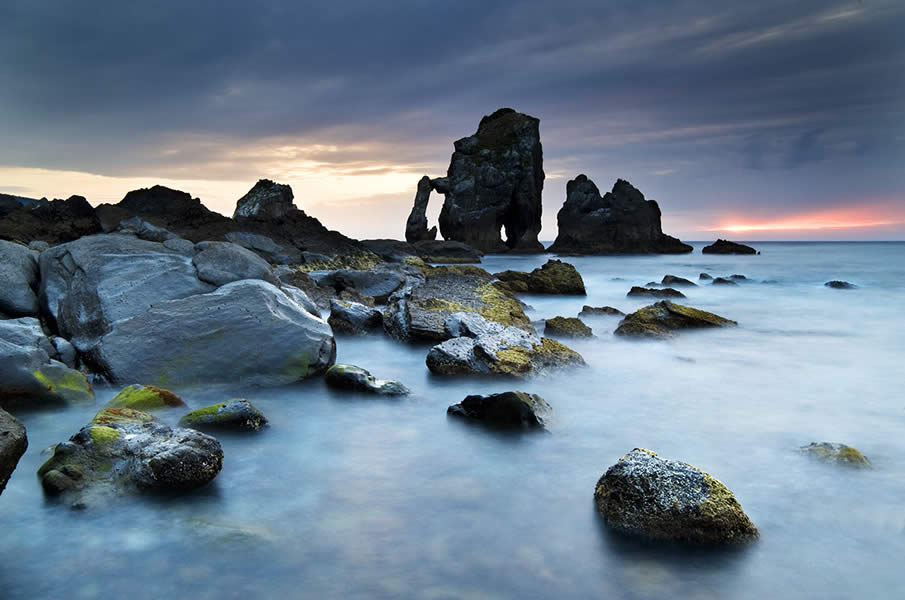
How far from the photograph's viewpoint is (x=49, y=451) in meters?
4.77

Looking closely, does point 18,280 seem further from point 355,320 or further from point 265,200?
point 265,200

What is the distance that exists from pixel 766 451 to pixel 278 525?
13.4 feet

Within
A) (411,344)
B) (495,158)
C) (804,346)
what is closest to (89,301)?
(411,344)

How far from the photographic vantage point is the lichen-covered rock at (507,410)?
5.52 metres

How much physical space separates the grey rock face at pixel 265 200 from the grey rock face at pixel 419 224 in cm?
3605

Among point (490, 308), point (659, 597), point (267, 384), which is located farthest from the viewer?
point (490, 308)

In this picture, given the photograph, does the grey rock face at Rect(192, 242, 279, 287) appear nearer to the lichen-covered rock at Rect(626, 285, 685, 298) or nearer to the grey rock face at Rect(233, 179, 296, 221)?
the lichen-covered rock at Rect(626, 285, 685, 298)

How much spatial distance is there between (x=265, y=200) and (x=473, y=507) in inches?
1368

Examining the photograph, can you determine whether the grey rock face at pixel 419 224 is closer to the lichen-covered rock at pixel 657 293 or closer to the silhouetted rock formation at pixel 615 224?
the silhouetted rock formation at pixel 615 224

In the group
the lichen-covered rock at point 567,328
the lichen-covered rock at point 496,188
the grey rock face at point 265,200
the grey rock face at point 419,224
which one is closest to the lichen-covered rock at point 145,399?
the lichen-covered rock at point 567,328

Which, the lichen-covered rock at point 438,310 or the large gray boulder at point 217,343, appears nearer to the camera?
the large gray boulder at point 217,343

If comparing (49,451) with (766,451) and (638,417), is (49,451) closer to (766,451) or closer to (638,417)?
(638,417)

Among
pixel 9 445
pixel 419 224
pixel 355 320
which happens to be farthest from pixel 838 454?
pixel 419 224

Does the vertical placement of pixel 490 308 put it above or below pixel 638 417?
above
